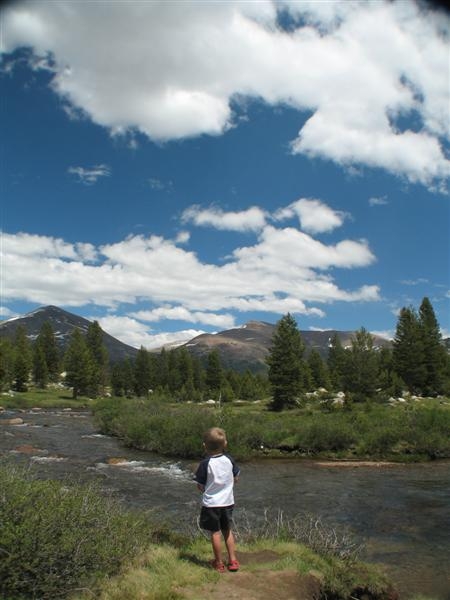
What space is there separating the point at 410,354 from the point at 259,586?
186 ft

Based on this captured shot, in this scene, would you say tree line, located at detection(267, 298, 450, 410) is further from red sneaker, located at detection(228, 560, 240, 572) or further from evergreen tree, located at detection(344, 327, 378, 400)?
red sneaker, located at detection(228, 560, 240, 572)

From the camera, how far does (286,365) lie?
53719 mm

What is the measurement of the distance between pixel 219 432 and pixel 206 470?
2.13 feet

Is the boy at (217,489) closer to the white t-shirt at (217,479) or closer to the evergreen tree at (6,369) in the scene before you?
the white t-shirt at (217,479)

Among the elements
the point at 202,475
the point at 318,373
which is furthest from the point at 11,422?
the point at 318,373

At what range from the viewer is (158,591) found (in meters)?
6.52

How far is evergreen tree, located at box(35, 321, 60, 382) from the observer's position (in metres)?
108

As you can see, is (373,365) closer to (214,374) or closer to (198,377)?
(214,374)

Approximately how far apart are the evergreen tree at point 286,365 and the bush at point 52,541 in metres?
45.5

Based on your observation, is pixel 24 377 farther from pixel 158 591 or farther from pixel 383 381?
pixel 158 591

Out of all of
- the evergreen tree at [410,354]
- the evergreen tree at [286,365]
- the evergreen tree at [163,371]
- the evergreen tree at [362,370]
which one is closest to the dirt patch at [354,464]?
the evergreen tree at [362,370]

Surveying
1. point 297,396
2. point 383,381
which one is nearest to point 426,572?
point 297,396

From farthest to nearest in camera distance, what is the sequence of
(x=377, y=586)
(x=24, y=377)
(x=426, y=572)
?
(x=24, y=377) < (x=426, y=572) < (x=377, y=586)

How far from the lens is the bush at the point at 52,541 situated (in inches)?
235
